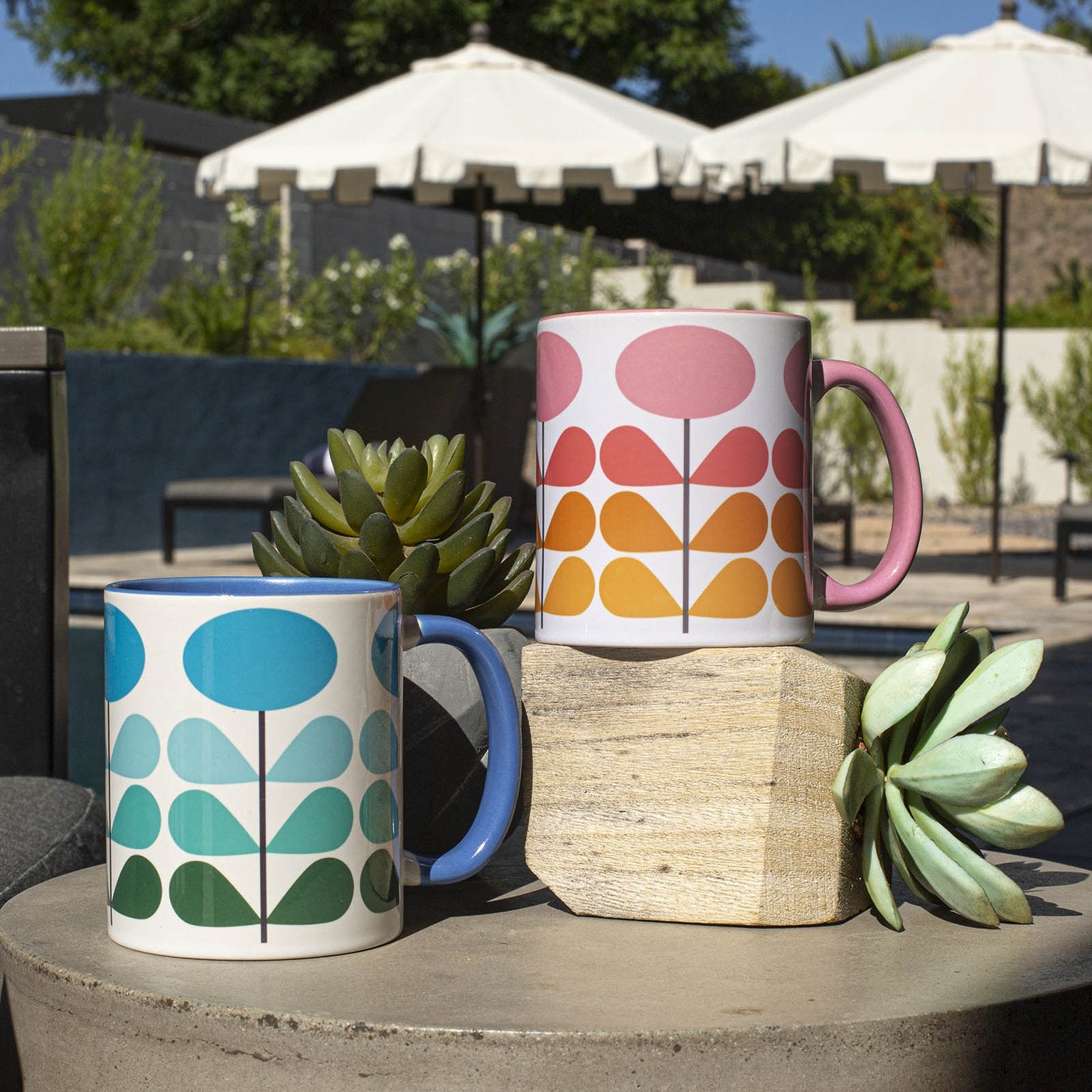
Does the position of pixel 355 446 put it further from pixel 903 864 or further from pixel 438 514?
pixel 903 864

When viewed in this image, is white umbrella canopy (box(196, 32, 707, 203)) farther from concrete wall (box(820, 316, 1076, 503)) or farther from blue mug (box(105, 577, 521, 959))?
concrete wall (box(820, 316, 1076, 503))

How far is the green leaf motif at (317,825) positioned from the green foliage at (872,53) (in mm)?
26408

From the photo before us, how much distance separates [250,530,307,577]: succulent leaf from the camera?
108 cm

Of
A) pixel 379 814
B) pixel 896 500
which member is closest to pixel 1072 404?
pixel 896 500

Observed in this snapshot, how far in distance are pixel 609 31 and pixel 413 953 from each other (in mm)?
25057

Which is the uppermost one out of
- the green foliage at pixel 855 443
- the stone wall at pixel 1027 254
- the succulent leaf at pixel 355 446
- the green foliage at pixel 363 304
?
the stone wall at pixel 1027 254

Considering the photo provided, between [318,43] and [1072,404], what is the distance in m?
15.5

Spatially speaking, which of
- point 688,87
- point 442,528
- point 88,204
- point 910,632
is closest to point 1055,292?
point 688,87

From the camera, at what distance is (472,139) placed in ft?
22.9

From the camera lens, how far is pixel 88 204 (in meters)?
9.56

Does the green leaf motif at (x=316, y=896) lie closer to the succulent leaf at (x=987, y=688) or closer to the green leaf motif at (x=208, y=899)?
the green leaf motif at (x=208, y=899)

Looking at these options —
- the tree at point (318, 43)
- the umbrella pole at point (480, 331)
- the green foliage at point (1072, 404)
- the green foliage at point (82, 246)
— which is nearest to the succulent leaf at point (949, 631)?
the umbrella pole at point (480, 331)

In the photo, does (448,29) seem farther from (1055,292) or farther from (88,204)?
(88,204)

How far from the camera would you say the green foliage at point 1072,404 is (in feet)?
45.4
